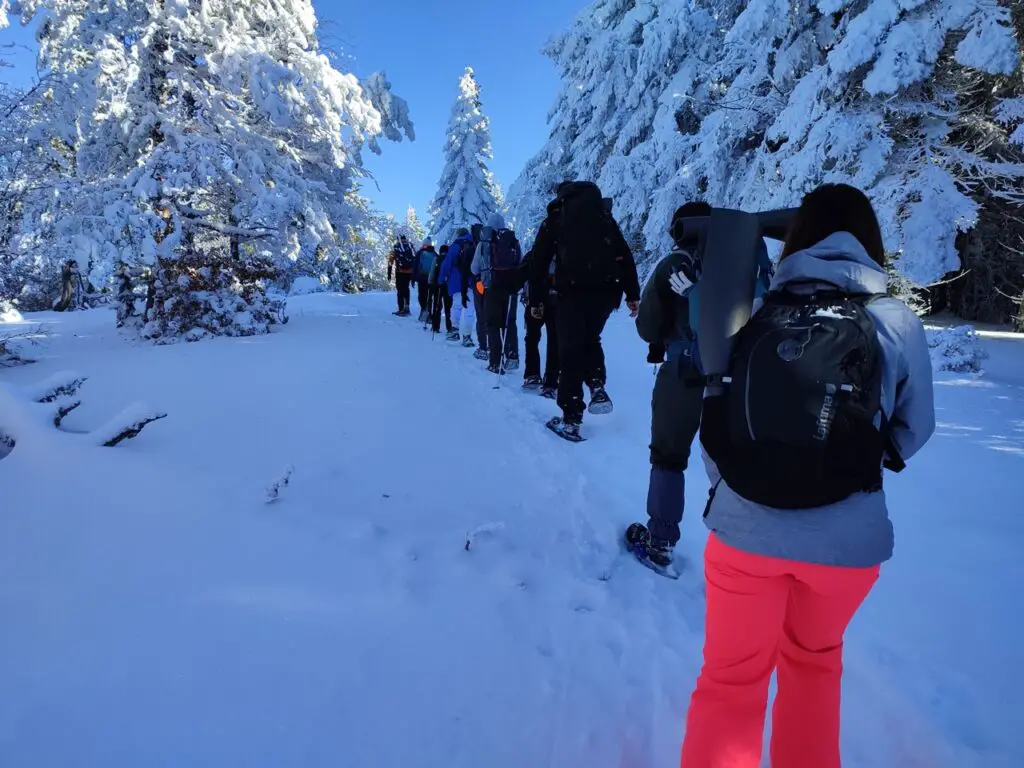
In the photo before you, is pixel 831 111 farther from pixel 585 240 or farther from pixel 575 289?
pixel 575 289

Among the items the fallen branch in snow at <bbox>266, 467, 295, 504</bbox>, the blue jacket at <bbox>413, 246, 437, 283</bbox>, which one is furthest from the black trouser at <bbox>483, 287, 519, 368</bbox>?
the blue jacket at <bbox>413, 246, 437, 283</bbox>

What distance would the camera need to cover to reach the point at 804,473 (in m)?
1.23

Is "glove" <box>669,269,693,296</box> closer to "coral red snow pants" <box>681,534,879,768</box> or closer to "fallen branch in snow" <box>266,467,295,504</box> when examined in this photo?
"coral red snow pants" <box>681,534,879,768</box>

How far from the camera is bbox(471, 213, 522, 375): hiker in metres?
6.78

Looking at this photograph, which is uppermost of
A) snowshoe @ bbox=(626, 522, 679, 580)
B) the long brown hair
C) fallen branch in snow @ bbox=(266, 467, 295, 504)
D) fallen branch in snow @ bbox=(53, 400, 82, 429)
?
the long brown hair

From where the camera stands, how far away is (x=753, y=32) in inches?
380

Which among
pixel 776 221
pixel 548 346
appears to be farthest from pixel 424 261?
pixel 776 221

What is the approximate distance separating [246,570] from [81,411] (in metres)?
3.22

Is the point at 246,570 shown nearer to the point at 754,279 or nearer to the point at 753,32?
the point at 754,279

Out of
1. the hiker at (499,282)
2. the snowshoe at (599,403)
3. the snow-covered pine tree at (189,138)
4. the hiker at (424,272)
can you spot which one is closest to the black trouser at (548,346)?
the hiker at (499,282)

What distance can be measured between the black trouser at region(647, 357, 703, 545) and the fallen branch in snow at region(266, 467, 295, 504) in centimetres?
217

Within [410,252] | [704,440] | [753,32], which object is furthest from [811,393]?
[410,252]

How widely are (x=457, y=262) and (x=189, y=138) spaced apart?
5.24 meters

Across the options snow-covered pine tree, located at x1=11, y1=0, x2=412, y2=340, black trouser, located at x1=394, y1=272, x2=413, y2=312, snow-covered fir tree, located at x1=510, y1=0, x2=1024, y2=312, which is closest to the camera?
snow-covered fir tree, located at x1=510, y1=0, x2=1024, y2=312
